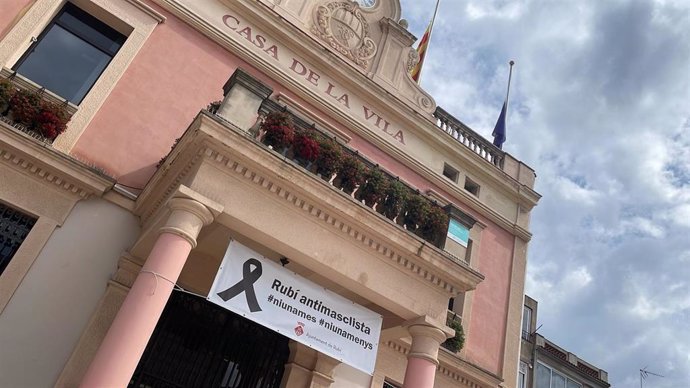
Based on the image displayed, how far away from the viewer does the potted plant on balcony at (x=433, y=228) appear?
9.35 metres

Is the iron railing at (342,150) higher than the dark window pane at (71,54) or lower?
lower

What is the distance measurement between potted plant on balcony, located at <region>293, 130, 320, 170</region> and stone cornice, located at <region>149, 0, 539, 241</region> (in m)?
4.27

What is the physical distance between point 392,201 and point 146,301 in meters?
4.48

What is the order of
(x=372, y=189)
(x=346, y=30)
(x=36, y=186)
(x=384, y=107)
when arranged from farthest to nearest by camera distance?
(x=346, y=30) → (x=384, y=107) → (x=372, y=189) → (x=36, y=186)

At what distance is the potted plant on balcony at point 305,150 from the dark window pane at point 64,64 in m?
4.74

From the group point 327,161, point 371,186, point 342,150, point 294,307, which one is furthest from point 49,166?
point 371,186

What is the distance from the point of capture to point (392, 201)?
9.18m

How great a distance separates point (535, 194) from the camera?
1602 cm

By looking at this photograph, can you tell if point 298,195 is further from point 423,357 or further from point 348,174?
point 423,357

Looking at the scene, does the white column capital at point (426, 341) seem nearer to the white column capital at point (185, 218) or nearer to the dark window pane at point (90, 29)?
the white column capital at point (185, 218)

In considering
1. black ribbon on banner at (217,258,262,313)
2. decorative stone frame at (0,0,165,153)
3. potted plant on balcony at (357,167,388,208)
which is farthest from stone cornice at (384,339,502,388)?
decorative stone frame at (0,0,165,153)

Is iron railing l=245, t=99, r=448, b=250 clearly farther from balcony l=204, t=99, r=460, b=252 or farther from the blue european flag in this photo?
the blue european flag

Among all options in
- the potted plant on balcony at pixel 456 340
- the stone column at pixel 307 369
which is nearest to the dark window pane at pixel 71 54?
the stone column at pixel 307 369

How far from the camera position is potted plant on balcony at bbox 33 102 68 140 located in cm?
877
